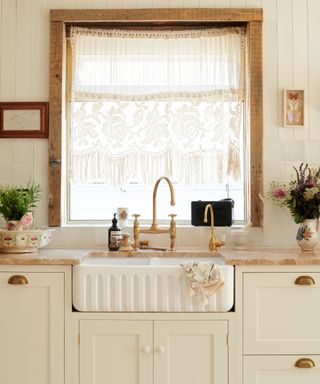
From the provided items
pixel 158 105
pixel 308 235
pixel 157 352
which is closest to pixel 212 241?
pixel 308 235

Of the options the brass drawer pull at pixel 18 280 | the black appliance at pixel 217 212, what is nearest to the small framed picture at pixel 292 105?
the black appliance at pixel 217 212

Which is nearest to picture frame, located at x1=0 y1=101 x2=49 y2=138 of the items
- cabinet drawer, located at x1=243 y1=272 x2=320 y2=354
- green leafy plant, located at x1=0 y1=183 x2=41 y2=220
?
green leafy plant, located at x1=0 y1=183 x2=41 y2=220

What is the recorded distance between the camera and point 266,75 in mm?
3166

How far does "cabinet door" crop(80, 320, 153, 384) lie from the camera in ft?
8.13

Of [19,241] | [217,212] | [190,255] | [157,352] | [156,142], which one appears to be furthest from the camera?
[156,142]

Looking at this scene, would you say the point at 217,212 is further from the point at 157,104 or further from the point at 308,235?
the point at 157,104

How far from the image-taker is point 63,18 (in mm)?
3160

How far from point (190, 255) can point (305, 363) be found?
835mm

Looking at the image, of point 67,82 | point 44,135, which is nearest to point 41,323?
point 44,135

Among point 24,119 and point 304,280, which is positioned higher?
point 24,119

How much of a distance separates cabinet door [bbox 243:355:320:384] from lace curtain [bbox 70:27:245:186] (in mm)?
1165

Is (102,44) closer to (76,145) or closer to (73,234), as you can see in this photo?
(76,145)

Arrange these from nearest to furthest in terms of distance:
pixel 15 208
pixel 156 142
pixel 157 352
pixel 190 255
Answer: pixel 157 352 < pixel 15 208 < pixel 190 255 < pixel 156 142

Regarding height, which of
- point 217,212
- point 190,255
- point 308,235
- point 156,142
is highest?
point 156,142
